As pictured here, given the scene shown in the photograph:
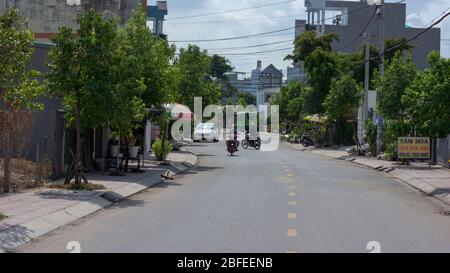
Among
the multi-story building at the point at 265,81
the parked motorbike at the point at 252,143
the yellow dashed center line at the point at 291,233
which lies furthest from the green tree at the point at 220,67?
the yellow dashed center line at the point at 291,233

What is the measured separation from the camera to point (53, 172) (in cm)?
1952

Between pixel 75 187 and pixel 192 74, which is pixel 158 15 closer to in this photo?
pixel 192 74

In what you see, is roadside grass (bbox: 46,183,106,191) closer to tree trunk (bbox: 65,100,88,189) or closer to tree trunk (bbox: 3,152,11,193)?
tree trunk (bbox: 65,100,88,189)

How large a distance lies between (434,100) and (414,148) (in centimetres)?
1107

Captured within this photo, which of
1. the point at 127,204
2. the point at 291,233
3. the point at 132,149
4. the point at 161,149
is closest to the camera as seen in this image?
the point at 291,233

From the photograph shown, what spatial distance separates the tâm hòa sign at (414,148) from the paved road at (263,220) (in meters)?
8.72

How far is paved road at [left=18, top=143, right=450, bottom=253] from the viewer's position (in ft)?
33.6

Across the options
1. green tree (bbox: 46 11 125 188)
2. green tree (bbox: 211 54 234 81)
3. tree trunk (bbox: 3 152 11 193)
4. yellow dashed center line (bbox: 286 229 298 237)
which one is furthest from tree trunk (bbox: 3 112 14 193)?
green tree (bbox: 211 54 234 81)

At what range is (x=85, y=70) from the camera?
1755cm

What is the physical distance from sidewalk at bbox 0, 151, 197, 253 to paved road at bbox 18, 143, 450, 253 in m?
0.30

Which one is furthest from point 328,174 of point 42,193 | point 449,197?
point 42,193

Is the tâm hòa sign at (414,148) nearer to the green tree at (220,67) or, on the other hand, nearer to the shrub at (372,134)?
the shrub at (372,134)

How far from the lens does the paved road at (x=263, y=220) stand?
1024cm

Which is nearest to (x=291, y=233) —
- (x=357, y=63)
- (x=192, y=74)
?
(x=192, y=74)
